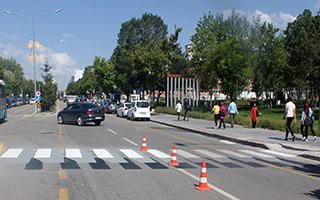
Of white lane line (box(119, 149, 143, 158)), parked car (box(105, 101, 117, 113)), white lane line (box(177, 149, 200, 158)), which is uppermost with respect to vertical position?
parked car (box(105, 101, 117, 113))

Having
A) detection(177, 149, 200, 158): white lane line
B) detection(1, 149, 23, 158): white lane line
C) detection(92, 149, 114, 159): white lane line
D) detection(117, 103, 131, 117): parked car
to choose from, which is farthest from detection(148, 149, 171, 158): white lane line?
detection(117, 103, 131, 117): parked car

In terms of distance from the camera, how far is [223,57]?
4706cm

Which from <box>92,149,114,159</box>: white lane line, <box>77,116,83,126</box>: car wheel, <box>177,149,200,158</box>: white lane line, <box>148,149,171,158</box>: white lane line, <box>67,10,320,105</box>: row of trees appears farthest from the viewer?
<box>67,10,320,105</box>: row of trees

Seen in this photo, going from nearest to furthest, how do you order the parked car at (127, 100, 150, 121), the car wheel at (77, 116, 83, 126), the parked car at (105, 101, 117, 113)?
the car wheel at (77, 116, 83, 126), the parked car at (127, 100, 150, 121), the parked car at (105, 101, 117, 113)

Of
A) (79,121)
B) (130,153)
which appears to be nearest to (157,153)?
(130,153)

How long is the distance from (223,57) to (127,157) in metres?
34.5

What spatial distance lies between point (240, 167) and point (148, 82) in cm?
4218

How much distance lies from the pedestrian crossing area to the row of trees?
31.6 m

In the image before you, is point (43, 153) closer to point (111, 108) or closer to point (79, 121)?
point (79, 121)

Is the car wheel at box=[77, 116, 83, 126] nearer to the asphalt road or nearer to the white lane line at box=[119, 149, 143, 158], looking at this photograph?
the asphalt road

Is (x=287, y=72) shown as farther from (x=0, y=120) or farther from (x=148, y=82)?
(x=0, y=120)

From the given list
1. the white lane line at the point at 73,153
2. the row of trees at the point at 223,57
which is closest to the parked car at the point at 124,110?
the row of trees at the point at 223,57

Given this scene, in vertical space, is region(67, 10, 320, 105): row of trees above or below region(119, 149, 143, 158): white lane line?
above

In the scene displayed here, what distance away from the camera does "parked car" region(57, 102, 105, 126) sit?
3033 cm
